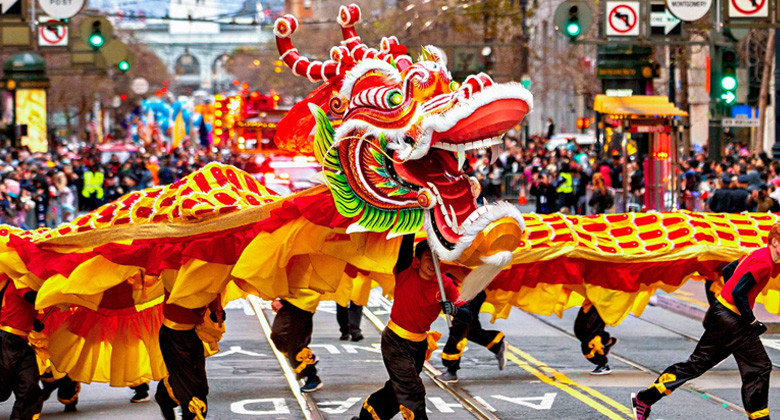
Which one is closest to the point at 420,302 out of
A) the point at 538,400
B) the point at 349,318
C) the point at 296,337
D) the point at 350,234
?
the point at 350,234

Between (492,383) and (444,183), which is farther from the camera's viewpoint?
(492,383)

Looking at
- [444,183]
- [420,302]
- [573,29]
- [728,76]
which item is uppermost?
[573,29]

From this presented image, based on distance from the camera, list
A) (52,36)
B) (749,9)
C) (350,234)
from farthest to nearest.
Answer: (52,36) < (749,9) < (350,234)

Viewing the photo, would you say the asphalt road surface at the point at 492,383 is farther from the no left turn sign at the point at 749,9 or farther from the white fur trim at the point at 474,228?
the no left turn sign at the point at 749,9

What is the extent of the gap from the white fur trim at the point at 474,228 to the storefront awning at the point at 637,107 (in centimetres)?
1682

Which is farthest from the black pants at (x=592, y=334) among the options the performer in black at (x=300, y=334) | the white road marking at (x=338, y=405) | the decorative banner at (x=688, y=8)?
the decorative banner at (x=688, y=8)

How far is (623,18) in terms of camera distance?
23438 mm

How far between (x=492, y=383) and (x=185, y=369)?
3.91 meters

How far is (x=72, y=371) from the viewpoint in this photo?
1124 centimetres

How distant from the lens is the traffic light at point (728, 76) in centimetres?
2384

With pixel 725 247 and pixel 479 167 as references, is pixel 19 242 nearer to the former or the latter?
pixel 725 247

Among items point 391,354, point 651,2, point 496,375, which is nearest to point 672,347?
point 496,375

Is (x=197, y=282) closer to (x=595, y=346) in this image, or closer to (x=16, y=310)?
(x=16, y=310)

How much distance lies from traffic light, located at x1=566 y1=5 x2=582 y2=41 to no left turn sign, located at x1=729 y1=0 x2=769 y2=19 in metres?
4.02
